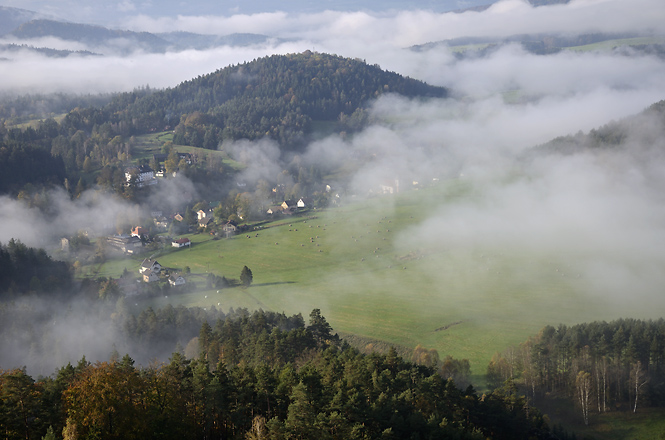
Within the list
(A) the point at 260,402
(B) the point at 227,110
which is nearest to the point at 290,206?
(B) the point at 227,110

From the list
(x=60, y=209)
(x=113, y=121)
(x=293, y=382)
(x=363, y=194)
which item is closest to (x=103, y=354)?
(x=293, y=382)

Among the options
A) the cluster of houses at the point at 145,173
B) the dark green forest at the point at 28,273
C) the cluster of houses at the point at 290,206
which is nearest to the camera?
the dark green forest at the point at 28,273

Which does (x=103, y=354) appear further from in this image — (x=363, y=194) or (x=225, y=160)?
(x=225, y=160)

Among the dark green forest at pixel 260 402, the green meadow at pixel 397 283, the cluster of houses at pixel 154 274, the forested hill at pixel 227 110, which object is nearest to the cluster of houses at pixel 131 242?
the green meadow at pixel 397 283

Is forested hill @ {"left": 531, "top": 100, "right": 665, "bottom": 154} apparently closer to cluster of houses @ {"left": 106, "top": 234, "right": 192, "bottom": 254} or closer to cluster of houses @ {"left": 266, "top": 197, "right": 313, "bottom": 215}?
cluster of houses @ {"left": 266, "top": 197, "right": 313, "bottom": 215}

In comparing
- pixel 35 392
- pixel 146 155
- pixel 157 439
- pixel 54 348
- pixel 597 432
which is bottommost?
pixel 597 432

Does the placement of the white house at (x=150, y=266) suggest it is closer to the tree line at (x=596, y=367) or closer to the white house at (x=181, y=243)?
the white house at (x=181, y=243)
